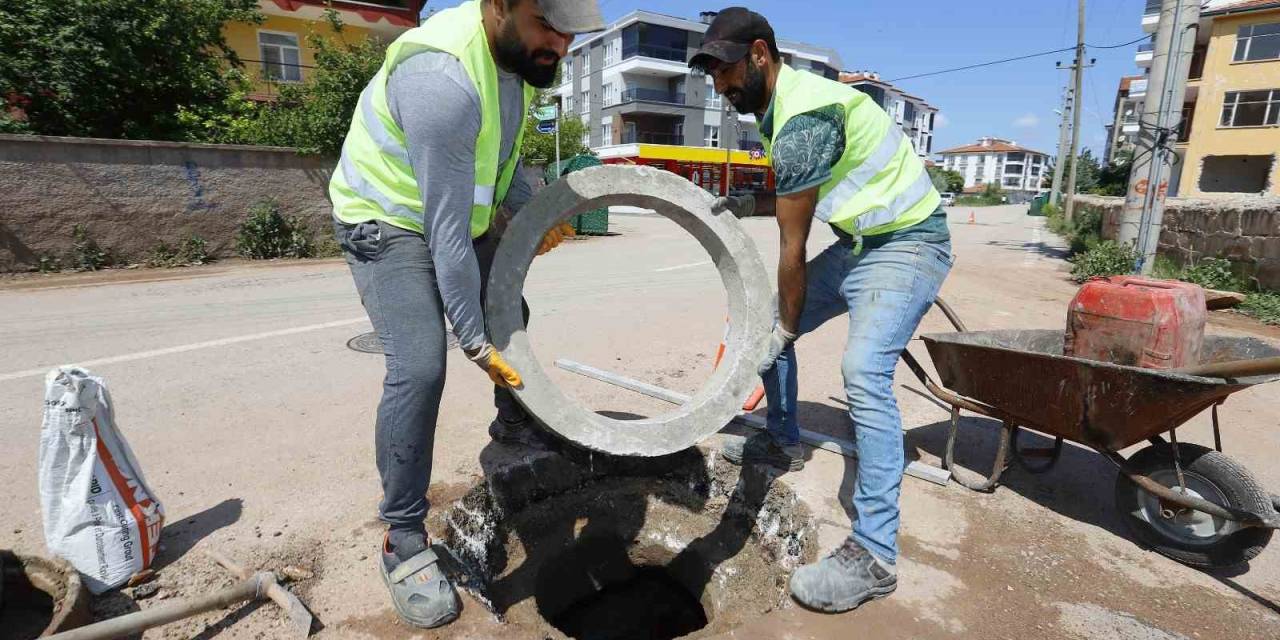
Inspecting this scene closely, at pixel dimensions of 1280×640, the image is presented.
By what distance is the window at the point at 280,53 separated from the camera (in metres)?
21.0

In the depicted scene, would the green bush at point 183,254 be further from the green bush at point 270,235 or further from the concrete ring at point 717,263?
the concrete ring at point 717,263

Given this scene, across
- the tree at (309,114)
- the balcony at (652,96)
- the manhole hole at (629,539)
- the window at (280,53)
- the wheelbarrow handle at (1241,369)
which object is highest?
the balcony at (652,96)

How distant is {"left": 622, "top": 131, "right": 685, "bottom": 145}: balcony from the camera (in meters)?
43.7

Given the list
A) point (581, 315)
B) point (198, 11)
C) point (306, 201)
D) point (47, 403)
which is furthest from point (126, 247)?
point (47, 403)

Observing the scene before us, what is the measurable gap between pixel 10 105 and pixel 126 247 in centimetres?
305

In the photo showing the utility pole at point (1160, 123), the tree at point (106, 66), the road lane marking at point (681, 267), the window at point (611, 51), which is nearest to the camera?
the utility pole at point (1160, 123)

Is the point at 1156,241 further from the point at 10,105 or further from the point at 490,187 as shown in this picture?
the point at 10,105

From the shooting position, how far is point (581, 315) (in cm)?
709

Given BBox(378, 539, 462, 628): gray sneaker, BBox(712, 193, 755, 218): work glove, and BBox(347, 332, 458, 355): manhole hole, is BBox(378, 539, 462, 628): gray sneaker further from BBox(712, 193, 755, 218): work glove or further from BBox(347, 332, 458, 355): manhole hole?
BBox(347, 332, 458, 355): manhole hole

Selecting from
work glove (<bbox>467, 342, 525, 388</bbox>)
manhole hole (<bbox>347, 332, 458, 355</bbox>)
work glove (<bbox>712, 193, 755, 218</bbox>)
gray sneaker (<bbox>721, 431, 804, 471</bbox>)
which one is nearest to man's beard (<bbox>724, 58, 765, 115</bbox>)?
work glove (<bbox>712, 193, 755, 218</bbox>)

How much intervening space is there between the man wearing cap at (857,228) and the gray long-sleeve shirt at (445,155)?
110cm

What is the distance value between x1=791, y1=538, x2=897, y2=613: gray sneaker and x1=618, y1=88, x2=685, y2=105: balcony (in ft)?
141

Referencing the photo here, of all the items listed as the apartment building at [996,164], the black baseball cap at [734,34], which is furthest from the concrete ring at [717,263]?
the apartment building at [996,164]

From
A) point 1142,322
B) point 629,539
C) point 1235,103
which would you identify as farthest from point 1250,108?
point 629,539
